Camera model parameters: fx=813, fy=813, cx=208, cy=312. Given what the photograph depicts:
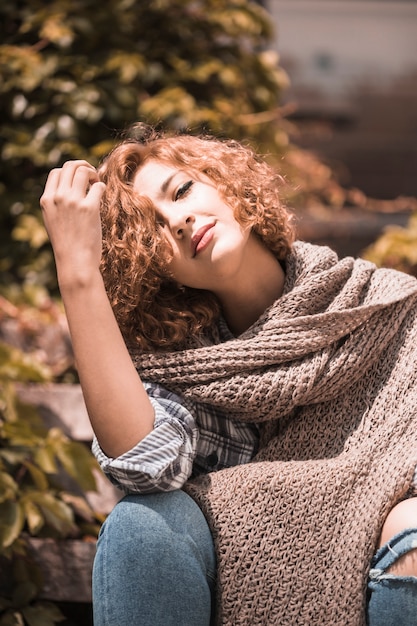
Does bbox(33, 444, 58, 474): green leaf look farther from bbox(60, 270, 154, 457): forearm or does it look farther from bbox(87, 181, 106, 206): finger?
bbox(87, 181, 106, 206): finger

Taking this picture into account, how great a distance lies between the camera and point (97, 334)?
136 centimetres

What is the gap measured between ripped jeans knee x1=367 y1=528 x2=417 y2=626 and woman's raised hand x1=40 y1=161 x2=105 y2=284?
67cm

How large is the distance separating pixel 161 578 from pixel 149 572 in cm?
2

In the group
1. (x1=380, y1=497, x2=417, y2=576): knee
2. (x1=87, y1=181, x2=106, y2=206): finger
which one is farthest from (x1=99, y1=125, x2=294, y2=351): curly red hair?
(x1=380, y1=497, x2=417, y2=576): knee

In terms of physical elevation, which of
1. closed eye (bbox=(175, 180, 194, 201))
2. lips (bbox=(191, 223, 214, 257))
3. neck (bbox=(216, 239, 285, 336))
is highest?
closed eye (bbox=(175, 180, 194, 201))

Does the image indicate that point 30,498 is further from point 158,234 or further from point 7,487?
point 158,234

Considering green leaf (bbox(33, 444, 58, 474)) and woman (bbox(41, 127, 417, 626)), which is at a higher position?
woman (bbox(41, 127, 417, 626))

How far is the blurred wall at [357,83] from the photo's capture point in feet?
12.8

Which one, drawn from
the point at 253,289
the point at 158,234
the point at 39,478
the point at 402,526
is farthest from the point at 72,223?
the point at 39,478

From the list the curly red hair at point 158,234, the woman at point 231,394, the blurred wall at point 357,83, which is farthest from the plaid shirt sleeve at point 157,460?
the blurred wall at point 357,83

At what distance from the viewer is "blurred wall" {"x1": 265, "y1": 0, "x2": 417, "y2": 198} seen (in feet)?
12.8

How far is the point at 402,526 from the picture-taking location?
133cm

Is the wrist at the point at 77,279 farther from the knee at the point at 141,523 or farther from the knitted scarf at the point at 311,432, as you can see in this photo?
the knee at the point at 141,523

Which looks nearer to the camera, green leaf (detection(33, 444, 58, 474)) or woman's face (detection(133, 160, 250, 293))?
woman's face (detection(133, 160, 250, 293))
